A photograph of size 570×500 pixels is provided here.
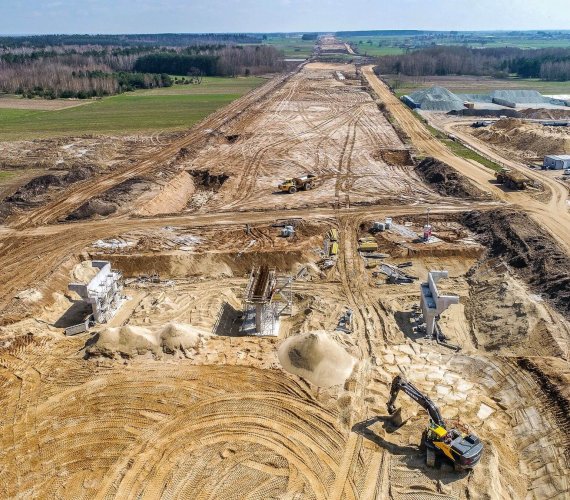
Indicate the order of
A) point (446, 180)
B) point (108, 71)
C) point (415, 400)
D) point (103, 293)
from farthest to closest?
point (108, 71) → point (446, 180) → point (103, 293) → point (415, 400)

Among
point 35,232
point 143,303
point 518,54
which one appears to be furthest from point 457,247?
point 518,54

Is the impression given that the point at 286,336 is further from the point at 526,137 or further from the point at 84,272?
the point at 526,137

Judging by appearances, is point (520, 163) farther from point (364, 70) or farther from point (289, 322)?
point (364, 70)

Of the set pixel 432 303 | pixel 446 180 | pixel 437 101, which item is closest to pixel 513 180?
pixel 446 180

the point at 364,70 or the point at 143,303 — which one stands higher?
the point at 364,70

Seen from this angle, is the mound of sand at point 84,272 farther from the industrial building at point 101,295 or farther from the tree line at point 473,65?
the tree line at point 473,65
